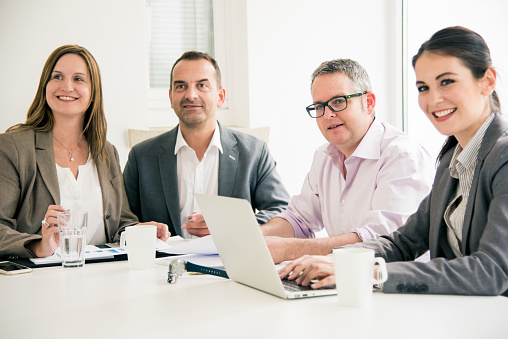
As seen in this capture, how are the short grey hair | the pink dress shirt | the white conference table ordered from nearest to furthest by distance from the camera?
the white conference table < the pink dress shirt < the short grey hair

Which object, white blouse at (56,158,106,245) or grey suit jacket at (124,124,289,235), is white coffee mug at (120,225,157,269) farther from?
grey suit jacket at (124,124,289,235)

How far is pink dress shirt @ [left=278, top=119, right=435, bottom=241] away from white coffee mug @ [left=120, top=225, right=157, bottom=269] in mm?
693

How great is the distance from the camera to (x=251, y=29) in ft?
12.5

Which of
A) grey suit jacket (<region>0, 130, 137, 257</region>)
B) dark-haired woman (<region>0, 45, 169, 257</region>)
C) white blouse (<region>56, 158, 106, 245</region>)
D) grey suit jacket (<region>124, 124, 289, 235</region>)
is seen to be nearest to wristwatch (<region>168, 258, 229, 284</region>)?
dark-haired woman (<region>0, 45, 169, 257</region>)

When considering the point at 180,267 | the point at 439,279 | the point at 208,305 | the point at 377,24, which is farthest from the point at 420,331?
the point at 377,24

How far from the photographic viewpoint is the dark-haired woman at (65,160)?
7.02 feet

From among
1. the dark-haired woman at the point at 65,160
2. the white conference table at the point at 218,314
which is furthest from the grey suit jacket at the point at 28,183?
the white conference table at the point at 218,314

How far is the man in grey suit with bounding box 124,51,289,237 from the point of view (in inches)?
103

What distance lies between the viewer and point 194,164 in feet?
8.85

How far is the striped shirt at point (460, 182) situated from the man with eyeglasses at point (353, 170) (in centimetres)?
34

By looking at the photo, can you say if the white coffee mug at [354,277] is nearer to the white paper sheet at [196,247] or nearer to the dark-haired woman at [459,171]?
the dark-haired woman at [459,171]

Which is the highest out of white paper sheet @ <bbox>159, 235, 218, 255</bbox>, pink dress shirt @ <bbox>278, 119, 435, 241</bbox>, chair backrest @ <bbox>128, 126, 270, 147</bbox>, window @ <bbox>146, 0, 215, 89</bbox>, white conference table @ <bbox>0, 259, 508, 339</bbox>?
window @ <bbox>146, 0, 215, 89</bbox>

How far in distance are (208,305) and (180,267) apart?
0.88 feet

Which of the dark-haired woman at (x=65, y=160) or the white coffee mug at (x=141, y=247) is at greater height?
the dark-haired woman at (x=65, y=160)
